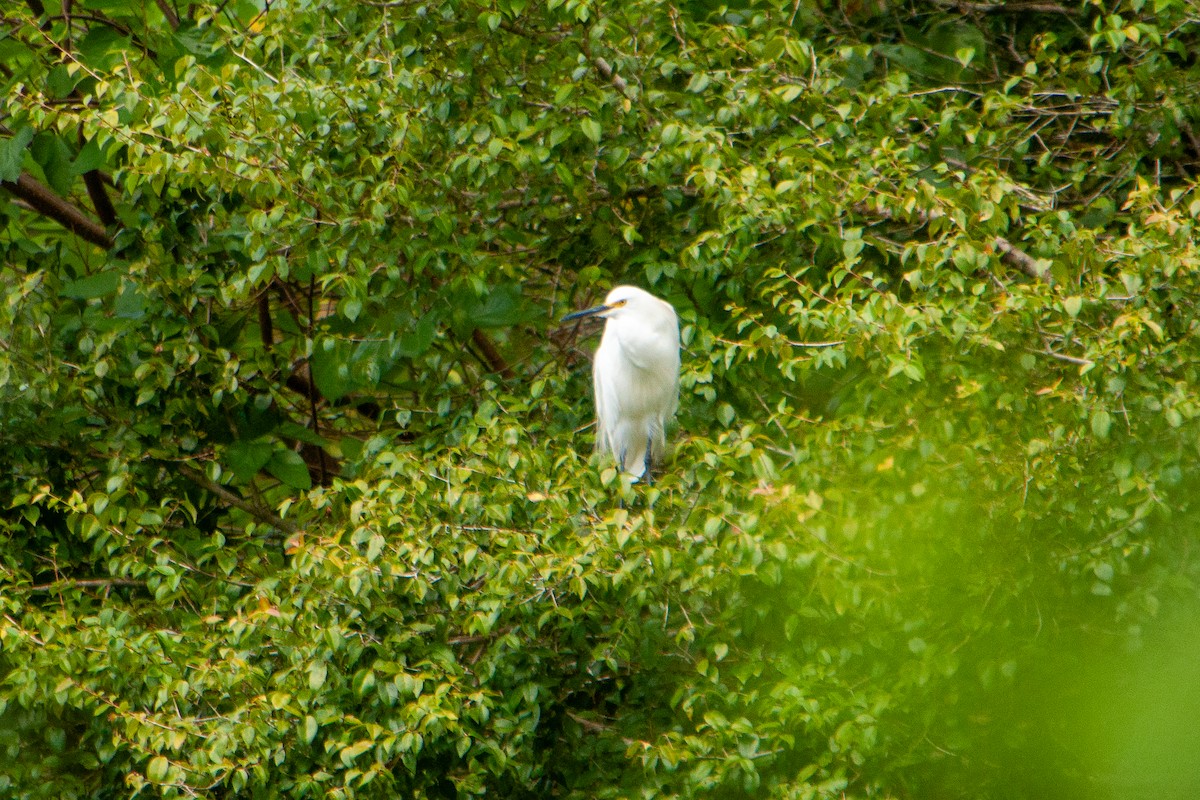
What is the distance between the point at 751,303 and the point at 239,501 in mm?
1543

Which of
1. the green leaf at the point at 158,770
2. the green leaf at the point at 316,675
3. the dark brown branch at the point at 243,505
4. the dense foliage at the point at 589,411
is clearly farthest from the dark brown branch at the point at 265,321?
the green leaf at the point at 158,770

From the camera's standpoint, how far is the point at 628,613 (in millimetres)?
2643

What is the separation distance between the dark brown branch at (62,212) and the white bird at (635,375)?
1.50 m

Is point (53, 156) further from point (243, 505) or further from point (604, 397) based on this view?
point (604, 397)

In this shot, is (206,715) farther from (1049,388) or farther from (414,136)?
(1049,388)

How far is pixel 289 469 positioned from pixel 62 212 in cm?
117

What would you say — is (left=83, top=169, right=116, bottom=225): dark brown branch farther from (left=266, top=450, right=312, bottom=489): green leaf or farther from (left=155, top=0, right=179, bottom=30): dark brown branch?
(left=266, top=450, right=312, bottom=489): green leaf

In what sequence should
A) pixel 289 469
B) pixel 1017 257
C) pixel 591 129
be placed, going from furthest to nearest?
pixel 289 469 → pixel 1017 257 → pixel 591 129

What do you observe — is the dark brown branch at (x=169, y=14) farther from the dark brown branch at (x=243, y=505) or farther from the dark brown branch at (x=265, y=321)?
the dark brown branch at (x=243, y=505)

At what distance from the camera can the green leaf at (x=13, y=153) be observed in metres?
3.13

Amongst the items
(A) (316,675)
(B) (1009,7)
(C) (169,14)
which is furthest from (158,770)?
(B) (1009,7)

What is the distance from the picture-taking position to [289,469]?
11.1 feet

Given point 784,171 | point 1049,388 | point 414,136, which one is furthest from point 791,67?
point 1049,388

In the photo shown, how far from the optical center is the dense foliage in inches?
88.6
